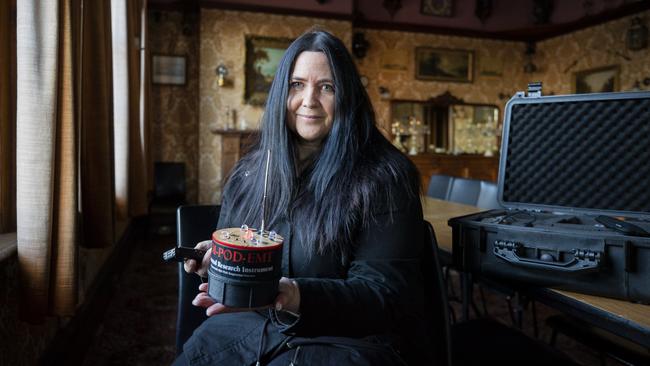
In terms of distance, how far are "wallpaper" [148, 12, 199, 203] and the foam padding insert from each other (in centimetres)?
623

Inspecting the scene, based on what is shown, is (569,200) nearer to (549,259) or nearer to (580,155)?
(580,155)

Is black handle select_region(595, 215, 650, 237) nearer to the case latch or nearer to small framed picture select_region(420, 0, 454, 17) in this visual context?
the case latch

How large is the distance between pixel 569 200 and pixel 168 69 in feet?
21.4

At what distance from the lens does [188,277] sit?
4.71ft

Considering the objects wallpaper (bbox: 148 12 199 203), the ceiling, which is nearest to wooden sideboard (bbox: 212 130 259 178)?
wallpaper (bbox: 148 12 199 203)

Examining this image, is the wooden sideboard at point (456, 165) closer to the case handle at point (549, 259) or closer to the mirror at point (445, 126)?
the mirror at point (445, 126)

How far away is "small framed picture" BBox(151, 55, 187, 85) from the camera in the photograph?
689 cm

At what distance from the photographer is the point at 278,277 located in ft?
2.84

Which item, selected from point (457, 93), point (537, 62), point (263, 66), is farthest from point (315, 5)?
point (537, 62)

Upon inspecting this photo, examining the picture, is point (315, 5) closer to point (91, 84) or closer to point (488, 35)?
point (488, 35)

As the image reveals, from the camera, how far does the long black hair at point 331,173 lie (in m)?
1.19

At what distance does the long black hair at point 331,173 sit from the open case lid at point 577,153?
0.49 meters

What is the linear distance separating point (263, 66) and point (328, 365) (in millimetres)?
6233

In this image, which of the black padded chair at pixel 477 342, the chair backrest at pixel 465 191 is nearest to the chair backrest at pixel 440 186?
the chair backrest at pixel 465 191
